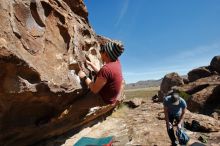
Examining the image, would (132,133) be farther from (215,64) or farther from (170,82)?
(215,64)

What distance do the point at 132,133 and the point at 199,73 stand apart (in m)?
38.3

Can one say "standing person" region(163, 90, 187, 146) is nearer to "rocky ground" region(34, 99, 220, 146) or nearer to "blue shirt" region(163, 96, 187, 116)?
"blue shirt" region(163, 96, 187, 116)

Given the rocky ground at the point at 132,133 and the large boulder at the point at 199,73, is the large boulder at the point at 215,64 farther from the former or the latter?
the rocky ground at the point at 132,133

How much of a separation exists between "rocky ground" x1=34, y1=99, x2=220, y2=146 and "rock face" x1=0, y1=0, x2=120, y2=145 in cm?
116

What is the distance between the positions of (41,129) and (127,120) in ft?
21.6

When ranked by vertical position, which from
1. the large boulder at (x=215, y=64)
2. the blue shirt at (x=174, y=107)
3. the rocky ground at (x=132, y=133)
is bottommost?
the rocky ground at (x=132, y=133)

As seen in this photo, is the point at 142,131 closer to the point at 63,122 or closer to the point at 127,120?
the point at 127,120

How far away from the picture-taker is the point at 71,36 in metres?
8.99

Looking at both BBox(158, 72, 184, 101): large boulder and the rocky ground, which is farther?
BBox(158, 72, 184, 101): large boulder

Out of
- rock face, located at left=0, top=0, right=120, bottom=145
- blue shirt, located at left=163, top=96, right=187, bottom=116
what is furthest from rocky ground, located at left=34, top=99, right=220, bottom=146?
blue shirt, located at left=163, top=96, right=187, bottom=116

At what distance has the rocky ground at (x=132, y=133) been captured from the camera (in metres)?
11.5

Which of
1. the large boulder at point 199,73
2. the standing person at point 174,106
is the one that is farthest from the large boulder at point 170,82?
the standing person at point 174,106

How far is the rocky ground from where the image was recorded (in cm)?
1150

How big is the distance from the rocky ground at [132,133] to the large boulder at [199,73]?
108ft
